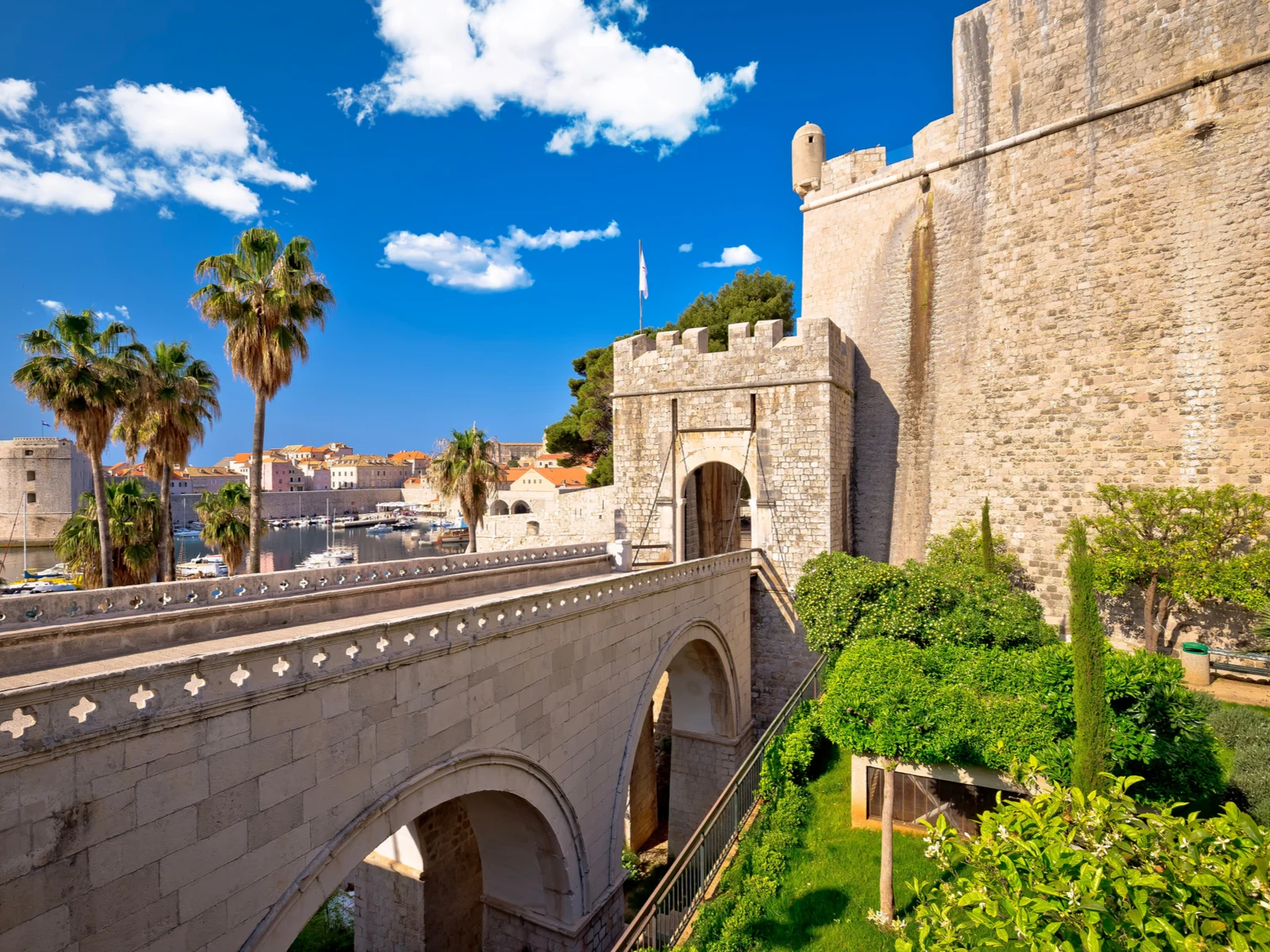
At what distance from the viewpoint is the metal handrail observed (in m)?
7.36

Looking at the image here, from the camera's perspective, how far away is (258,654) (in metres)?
4.61

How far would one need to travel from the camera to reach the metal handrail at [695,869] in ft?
24.1

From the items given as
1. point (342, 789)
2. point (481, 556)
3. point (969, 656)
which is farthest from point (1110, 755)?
point (481, 556)

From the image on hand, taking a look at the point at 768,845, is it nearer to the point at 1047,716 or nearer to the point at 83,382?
the point at 1047,716

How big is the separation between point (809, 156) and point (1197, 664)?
1597 cm

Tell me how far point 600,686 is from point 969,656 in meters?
5.64

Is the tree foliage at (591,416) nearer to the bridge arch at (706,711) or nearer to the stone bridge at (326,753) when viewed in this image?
the bridge arch at (706,711)

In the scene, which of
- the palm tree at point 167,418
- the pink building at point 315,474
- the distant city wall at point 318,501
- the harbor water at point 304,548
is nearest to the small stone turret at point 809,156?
the palm tree at point 167,418

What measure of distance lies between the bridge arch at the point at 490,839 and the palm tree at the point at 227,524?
43.3ft

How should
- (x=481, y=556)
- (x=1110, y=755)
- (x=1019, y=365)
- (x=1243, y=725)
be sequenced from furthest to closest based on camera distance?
(x=1019, y=365), (x=481, y=556), (x=1243, y=725), (x=1110, y=755)

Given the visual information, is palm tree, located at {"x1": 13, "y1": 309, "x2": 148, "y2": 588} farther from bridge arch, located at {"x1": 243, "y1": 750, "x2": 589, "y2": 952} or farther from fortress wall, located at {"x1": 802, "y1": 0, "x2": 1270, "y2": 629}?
fortress wall, located at {"x1": 802, "y1": 0, "x2": 1270, "y2": 629}

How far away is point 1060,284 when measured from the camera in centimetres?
1413

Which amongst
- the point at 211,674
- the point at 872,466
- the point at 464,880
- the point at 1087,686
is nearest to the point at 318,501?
the point at 872,466

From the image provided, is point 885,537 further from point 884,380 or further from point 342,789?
point 342,789
